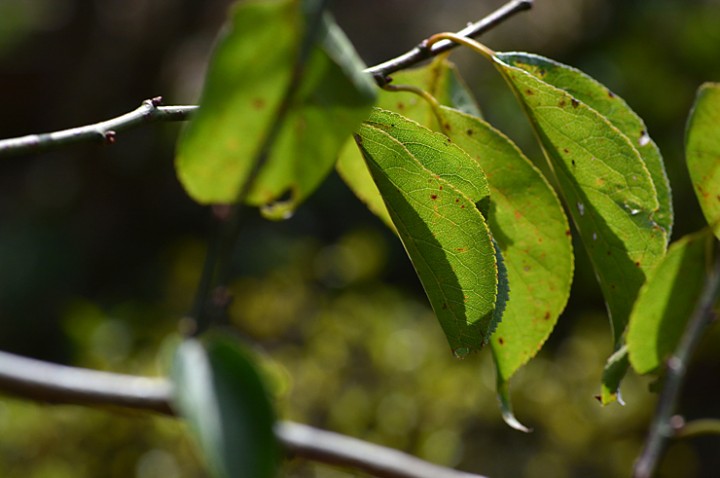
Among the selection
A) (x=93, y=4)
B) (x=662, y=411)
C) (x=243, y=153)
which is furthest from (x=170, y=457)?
(x=93, y=4)

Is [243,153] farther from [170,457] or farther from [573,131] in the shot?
[170,457]

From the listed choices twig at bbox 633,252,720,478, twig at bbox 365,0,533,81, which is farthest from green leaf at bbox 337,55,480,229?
twig at bbox 633,252,720,478

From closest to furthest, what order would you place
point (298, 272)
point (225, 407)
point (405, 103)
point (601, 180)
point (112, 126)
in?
point (225, 407) < point (112, 126) < point (601, 180) < point (405, 103) < point (298, 272)

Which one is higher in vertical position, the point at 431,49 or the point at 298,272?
the point at 431,49

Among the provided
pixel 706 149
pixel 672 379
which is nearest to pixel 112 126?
pixel 706 149

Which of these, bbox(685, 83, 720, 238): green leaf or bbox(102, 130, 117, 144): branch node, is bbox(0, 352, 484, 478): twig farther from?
bbox(685, 83, 720, 238): green leaf

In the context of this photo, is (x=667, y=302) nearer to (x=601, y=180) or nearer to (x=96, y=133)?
(x=601, y=180)
